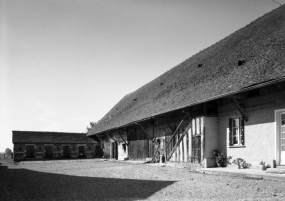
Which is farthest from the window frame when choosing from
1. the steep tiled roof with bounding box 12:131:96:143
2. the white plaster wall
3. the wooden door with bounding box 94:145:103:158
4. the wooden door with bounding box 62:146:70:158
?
the wooden door with bounding box 94:145:103:158

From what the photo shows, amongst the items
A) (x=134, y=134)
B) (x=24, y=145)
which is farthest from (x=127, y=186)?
(x=24, y=145)

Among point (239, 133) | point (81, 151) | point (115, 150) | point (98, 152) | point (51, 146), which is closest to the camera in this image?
point (239, 133)

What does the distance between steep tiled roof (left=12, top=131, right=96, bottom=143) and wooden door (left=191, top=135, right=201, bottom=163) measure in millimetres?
28950

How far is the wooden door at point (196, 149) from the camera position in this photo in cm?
1305

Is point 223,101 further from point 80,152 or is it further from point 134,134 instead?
point 80,152

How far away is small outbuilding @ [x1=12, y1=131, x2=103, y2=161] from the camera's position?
121 ft

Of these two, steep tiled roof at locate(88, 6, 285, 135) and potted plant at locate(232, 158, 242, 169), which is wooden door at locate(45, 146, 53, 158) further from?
potted plant at locate(232, 158, 242, 169)

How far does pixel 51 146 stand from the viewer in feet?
127

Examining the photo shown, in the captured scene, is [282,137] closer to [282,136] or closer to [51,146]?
[282,136]

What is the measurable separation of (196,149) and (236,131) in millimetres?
2244

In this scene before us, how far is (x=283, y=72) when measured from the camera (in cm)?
879

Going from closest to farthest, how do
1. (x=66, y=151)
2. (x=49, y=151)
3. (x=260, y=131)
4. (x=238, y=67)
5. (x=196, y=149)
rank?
1. (x=260, y=131)
2. (x=238, y=67)
3. (x=196, y=149)
4. (x=49, y=151)
5. (x=66, y=151)

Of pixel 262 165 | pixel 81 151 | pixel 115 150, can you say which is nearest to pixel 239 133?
pixel 262 165

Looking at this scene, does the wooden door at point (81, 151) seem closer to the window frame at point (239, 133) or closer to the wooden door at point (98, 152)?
the wooden door at point (98, 152)
